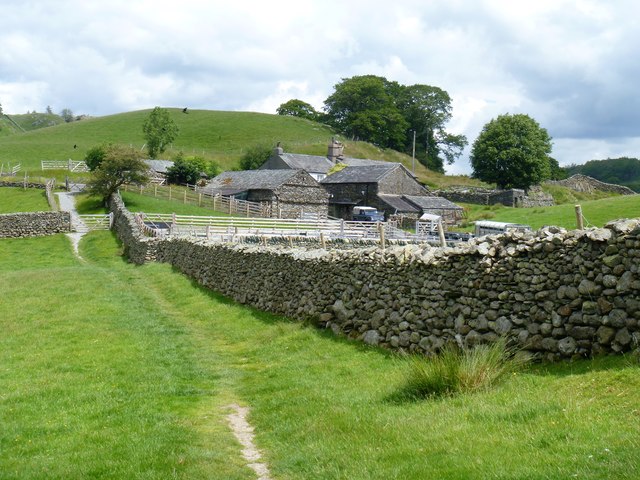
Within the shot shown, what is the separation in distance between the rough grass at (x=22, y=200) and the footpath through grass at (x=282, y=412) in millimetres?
48982

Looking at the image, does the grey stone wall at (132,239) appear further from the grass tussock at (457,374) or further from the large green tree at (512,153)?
the large green tree at (512,153)

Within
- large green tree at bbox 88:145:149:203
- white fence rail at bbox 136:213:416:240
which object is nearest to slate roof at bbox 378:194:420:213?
white fence rail at bbox 136:213:416:240

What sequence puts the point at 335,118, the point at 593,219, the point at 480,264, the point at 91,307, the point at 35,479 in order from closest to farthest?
1. the point at 35,479
2. the point at 480,264
3. the point at 91,307
4. the point at 593,219
5. the point at 335,118

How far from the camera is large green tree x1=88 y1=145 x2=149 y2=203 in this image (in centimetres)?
6241

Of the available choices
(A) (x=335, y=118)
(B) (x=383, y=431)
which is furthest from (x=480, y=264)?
(A) (x=335, y=118)

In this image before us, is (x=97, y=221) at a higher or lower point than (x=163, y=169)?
lower

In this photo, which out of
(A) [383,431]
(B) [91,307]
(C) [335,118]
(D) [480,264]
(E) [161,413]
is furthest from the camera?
(C) [335,118]

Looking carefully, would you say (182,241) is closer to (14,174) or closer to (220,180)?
(220,180)

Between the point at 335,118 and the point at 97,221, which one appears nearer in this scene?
the point at 97,221

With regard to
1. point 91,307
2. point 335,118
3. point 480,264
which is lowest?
point 91,307

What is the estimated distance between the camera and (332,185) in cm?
8950

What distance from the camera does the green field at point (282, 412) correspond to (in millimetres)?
7160

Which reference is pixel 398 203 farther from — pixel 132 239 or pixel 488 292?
pixel 488 292

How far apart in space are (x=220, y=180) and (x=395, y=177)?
22.9 metres
